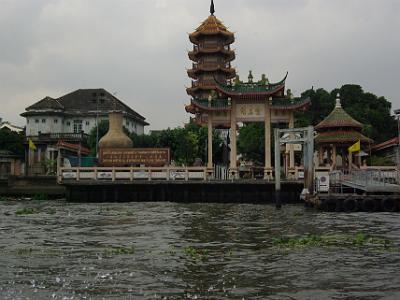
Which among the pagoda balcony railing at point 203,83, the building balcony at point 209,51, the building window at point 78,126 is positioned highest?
the building balcony at point 209,51

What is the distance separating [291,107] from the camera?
119 ft

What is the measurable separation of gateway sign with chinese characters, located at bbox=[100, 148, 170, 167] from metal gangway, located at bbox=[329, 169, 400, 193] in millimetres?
11550

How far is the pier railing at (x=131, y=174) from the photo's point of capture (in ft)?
109

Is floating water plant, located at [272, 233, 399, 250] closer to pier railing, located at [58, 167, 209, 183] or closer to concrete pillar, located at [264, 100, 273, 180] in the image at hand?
pier railing, located at [58, 167, 209, 183]

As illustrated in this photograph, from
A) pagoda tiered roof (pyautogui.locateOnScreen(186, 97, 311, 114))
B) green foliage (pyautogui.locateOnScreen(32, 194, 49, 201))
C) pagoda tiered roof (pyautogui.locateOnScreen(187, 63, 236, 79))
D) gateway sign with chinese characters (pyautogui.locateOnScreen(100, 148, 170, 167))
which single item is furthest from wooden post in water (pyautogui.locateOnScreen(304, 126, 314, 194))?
pagoda tiered roof (pyautogui.locateOnScreen(187, 63, 236, 79))

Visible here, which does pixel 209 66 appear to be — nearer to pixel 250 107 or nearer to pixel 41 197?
pixel 250 107

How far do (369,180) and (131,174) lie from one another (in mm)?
14398

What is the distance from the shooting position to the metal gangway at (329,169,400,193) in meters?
25.1

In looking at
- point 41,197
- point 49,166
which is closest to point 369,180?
point 41,197

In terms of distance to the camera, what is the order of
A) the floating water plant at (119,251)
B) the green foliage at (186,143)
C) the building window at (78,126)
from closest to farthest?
the floating water plant at (119,251), the green foliage at (186,143), the building window at (78,126)

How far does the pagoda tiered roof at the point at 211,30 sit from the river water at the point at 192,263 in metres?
45.5

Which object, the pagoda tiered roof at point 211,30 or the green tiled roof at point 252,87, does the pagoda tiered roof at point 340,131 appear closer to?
the green tiled roof at point 252,87

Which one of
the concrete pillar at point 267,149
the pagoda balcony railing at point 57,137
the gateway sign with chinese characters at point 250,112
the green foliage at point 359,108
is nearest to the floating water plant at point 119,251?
the concrete pillar at point 267,149

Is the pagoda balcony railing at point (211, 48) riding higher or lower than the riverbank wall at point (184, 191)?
higher
